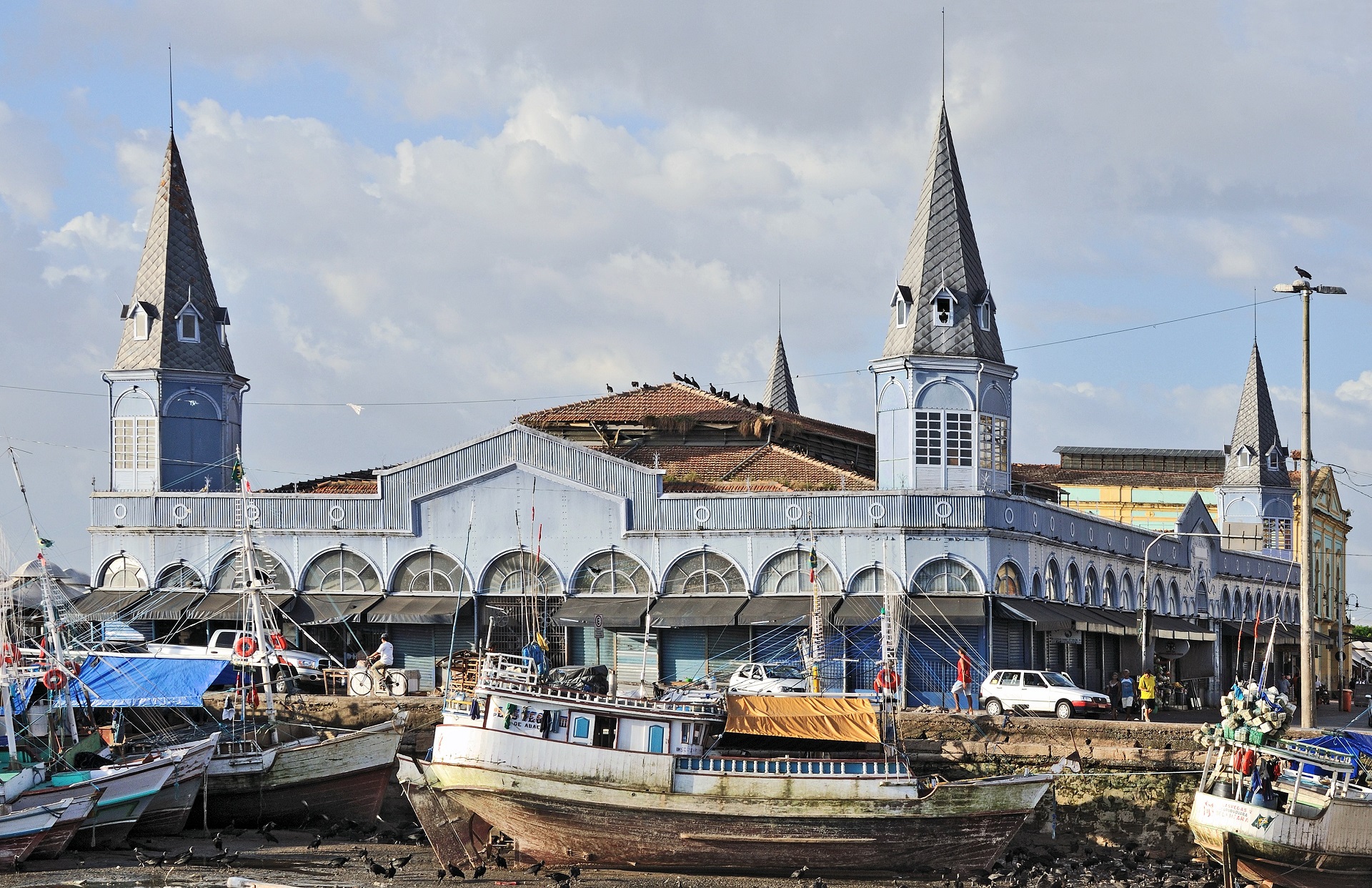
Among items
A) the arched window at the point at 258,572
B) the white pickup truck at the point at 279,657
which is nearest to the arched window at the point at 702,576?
the white pickup truck at the point at 279,657

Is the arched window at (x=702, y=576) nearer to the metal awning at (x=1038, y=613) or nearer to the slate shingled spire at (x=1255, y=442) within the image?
the metal awning at (x=1038, y=613)

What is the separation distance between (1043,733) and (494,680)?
43.5 ft

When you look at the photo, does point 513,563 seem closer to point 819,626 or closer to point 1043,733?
point 819,626

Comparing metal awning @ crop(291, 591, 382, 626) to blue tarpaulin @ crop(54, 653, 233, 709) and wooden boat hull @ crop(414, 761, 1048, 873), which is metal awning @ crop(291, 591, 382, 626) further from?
wooden boat hull @ crop(414, 761, 1048, 873)

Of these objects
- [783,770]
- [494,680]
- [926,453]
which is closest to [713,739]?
[783,770]

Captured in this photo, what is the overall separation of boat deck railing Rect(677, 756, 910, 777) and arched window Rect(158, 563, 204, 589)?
23074mm

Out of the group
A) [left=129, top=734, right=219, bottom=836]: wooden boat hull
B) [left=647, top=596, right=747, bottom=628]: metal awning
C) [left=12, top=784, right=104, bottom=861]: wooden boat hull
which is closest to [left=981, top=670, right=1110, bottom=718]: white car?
[left=647, top=596, right=747, bottom=628]: metal awning

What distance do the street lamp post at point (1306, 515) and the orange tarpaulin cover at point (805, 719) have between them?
9946 mm

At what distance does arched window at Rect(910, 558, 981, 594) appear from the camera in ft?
167

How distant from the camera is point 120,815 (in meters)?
39.5

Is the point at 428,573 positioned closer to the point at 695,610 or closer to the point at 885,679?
the point at 695,610

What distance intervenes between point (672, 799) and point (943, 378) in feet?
63.0

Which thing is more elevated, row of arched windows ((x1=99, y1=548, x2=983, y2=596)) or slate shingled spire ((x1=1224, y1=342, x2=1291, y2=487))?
slate shingled spire ((x1=1224, y1=342, x2=1291, y2=487))

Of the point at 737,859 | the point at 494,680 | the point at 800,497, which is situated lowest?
the point at 737,859
